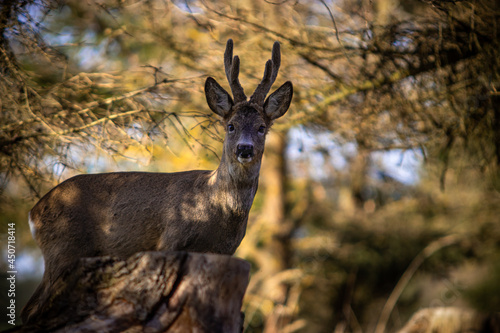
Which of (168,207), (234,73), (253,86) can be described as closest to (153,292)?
(168,207)

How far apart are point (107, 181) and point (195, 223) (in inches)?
45.6

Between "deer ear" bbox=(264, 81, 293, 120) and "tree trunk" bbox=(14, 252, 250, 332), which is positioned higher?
"deer ear" bbox=(264, 81, 293, 120)

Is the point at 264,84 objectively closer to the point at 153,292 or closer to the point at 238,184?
the point at 238,184

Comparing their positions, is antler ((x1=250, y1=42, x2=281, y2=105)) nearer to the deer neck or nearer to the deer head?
the deer head

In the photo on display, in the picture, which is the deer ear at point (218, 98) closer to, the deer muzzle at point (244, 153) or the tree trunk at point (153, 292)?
the deer muzzle at point (244, 153)

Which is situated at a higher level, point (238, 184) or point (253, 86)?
point (253, 86)

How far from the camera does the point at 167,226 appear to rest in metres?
4.73

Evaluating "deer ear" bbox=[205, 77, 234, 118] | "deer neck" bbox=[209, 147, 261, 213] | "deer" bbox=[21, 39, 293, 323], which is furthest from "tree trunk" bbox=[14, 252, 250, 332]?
"deer ear" bbox=[205, 77, 234, 118]

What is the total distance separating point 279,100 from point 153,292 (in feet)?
8.16

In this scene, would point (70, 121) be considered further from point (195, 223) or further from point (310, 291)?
point (310, 291)

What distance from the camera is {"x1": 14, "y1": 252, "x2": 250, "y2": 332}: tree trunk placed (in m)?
3.52

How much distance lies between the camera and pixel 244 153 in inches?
177

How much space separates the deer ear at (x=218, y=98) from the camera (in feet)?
16.5

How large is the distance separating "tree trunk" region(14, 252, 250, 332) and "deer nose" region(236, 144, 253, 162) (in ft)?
3.88
